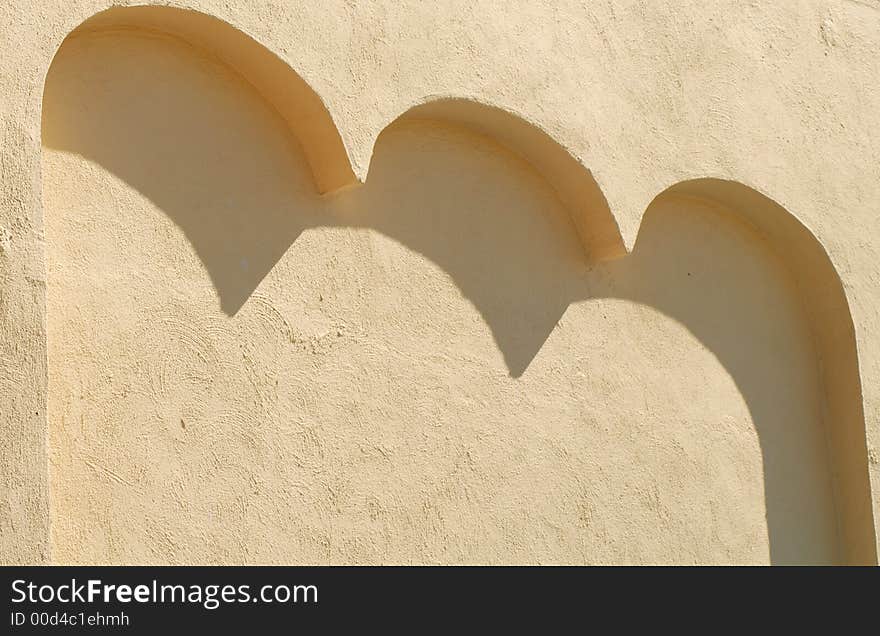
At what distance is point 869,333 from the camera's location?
564 cm

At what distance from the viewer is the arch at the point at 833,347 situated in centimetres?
551

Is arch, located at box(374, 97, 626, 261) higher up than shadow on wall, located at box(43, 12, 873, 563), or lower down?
higher up

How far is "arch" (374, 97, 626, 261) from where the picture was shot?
4.74 m

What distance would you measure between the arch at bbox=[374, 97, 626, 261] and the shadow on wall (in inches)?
1.9

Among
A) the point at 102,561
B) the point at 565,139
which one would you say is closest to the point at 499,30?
the point at 565,139

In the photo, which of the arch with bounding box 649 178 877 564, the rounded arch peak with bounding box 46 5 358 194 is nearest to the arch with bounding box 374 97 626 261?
the rounded arch peak with bounding box 46 5 358 194

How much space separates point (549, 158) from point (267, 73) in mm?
1110

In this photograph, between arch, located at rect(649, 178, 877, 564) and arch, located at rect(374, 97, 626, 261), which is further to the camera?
arch, located at rect(649, 178, 877, 564)

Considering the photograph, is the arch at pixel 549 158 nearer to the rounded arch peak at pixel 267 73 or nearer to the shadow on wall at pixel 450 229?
the shadow on wall at pixel 450 229

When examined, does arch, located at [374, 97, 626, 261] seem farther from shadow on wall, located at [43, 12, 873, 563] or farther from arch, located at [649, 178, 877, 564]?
arch, located at [649, 178, 877, 564]

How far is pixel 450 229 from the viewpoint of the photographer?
4.79 m

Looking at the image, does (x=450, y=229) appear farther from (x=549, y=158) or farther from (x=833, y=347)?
(x=833, y=347)

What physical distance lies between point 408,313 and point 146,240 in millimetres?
919

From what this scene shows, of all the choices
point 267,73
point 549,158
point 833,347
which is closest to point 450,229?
point 549,158
